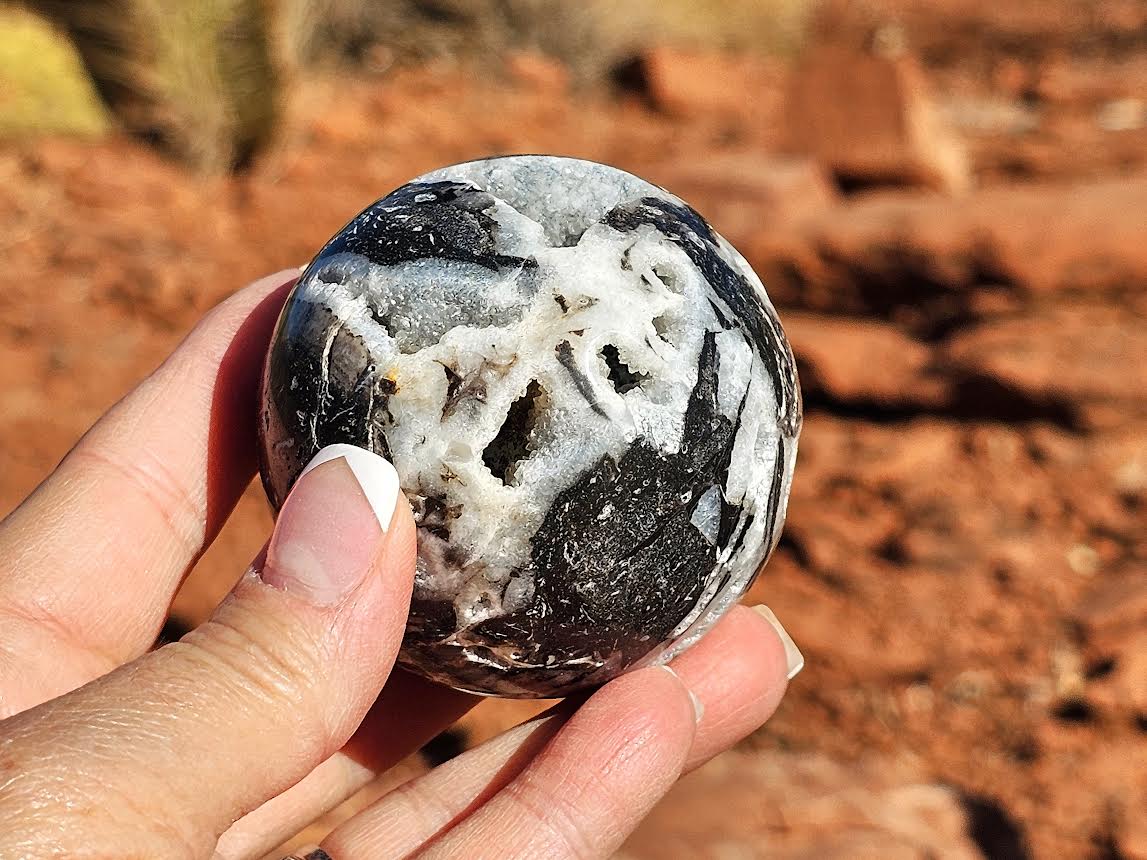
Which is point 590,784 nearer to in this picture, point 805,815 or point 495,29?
point 805,815

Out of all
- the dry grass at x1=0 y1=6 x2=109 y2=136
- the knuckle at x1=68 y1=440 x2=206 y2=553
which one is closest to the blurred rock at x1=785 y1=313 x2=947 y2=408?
the knuckle at x1=68 y1=440 x2=206 y2=553

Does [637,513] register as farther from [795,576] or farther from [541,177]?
[795,576]

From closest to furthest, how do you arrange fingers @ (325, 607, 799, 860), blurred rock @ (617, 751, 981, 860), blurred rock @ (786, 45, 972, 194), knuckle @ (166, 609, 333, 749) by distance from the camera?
1. knuckle @ (166, 609, 333, 749)
2. fingers @ (325, 607, 799, 860)
3. blurred rock @ (617, 751, 981, 860)
4. blurred rock @ (786, 45, 972, 194)

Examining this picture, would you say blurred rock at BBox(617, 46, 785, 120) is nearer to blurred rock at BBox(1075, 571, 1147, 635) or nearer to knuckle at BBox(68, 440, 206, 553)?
blurred rock at BBox(1075, 571, 1147, 635)

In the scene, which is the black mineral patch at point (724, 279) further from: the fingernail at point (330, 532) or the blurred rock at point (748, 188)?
the blurred rock at point (748, 188)

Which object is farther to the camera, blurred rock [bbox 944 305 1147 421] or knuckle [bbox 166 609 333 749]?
blurred rock [bbox 944 305 1147 421]

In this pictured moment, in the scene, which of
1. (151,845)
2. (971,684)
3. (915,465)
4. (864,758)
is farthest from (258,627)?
(915,465)
